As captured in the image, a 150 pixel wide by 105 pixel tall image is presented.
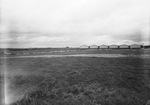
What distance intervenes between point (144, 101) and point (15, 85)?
8629mm

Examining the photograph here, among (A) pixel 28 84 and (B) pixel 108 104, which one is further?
(A) pixel 28 84

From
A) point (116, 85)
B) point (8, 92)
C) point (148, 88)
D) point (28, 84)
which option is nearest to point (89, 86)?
point (116, 85)

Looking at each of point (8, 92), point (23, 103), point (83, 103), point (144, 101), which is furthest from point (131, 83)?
point (8, 92)

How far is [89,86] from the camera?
829cm

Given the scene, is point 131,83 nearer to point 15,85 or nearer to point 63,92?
point 63,92

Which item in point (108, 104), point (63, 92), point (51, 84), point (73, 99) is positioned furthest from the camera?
point (51, 84)

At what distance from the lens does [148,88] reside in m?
7.72

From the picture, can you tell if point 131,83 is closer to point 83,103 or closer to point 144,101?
point 144,101

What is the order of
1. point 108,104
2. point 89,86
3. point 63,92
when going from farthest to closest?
point 89,86 < point 63,92 < point 108,104

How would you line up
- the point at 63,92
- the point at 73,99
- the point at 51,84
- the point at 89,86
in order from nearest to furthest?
the point at 73,99 → the point at 63,92 → the point at 89,86 → the point at 51,84

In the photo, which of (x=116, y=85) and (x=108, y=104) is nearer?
(x=108, y=104)

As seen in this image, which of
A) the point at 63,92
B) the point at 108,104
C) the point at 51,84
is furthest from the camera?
the point at 51,84

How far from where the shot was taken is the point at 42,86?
850 centimetres

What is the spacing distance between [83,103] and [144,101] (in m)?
3.29
